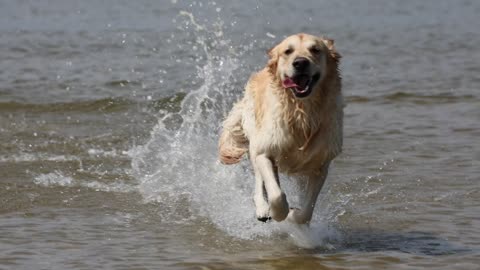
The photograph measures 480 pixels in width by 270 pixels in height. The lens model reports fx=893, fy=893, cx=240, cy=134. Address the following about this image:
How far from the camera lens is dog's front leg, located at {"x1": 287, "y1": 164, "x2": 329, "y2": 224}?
6582mm

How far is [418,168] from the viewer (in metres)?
9.23

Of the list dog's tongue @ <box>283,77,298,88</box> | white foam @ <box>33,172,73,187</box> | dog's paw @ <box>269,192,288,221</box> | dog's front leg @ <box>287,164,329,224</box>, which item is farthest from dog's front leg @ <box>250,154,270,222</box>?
white foam @ <box>33,172,73,187</box>

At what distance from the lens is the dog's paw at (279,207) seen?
20.5 feet

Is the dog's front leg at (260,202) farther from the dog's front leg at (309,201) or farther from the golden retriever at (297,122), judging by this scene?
the dog's front leg at (309,201)

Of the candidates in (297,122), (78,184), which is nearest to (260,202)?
(297,122)

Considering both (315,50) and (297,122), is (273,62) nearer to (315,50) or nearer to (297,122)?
(315,50)

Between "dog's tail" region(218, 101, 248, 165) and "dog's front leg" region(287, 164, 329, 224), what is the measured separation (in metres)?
1.02

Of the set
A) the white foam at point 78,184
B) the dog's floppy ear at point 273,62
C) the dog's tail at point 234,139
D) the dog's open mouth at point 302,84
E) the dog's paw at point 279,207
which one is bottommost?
the dog's paw at point 279,207

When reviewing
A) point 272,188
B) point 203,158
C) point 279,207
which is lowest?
point 279,207

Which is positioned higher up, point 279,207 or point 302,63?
point 302,63

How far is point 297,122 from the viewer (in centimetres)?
646

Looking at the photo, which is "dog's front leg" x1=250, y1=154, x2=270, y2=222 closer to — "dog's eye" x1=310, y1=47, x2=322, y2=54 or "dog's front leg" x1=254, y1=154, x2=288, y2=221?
"dog's front leg" x1=254, y1=154, x2=288, y2=221

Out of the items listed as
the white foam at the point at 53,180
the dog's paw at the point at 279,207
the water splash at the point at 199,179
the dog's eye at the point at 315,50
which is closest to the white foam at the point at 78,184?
the white foam at the point at 53,180

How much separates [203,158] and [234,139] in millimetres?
1763
